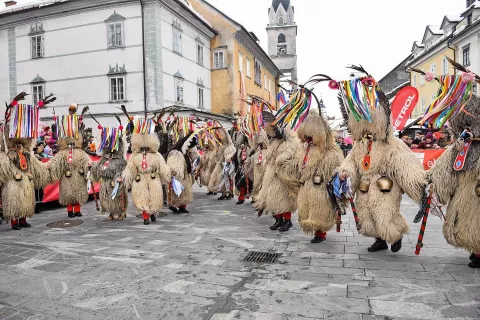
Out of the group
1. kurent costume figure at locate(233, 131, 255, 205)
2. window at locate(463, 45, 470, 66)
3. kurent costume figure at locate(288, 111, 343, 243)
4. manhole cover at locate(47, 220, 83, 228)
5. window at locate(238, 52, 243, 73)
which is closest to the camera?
kurent costume figure at locate(288, 111, 343, 243)

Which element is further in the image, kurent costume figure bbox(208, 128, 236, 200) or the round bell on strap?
kurent costume figure bbox(208, 128, 236, 200)

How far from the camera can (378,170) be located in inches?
173

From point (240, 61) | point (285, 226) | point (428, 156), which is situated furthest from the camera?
point (240, 61)

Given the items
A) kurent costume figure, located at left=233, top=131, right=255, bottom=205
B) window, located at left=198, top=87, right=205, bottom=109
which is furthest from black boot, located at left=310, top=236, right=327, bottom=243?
window, located at left=198, top=87, right=205, bottom=109

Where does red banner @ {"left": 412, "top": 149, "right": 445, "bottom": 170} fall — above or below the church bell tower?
below

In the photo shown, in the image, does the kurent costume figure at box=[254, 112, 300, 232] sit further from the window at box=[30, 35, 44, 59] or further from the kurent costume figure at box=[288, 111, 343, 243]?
the window at box=[30, 35, 44, 59]

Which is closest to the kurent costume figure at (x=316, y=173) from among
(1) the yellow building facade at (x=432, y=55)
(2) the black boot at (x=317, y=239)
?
(2) the black boot at (x=317, y=239)

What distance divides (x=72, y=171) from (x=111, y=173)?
0.99 meters

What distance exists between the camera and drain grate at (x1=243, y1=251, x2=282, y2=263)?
14.2 ft

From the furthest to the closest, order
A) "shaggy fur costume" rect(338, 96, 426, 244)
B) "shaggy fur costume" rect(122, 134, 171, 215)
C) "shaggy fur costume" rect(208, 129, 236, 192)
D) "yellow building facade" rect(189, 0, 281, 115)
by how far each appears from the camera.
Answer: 1. "yellow building facade" rect(189, 0, 281, 115)
2. "shaggy fur costume" rect(208, 129, 236, 192)
3. "shaggy fur costume" rect(122, 134, 171, 215)
4. "shaggy fur costume" rect(338, 96, 426, 244)

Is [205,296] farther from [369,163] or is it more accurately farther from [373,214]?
[369,163]

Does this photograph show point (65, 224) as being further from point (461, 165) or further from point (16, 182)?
point (461, 165)

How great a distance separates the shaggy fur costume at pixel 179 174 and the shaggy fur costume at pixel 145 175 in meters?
0.60

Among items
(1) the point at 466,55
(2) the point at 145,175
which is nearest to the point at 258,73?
(1) the point at 466,55
